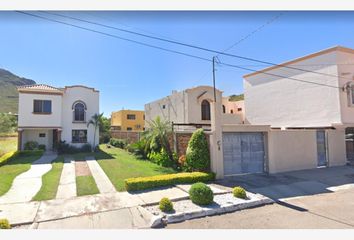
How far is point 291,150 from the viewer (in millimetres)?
14211

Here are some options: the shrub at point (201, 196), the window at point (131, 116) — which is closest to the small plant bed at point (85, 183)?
the shrub at point (201, 196)

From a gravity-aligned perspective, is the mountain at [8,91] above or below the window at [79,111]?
above

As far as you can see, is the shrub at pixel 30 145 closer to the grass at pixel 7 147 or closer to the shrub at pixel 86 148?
the grass at pixel 7 147

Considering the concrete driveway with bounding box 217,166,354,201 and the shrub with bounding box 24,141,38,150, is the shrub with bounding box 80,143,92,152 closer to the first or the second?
the shrub with bounding box 24,141,38,150

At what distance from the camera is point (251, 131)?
13117 millimetres

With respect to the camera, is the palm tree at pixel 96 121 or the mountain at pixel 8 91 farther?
the mountain at pixel 8 91

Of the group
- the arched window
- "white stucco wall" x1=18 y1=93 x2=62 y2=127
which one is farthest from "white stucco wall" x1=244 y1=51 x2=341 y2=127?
"white stucco wall" x1=18 y1=93 x2=62 y2=127

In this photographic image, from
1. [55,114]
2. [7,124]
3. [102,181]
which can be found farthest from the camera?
[7,124]

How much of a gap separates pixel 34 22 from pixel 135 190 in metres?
7.51

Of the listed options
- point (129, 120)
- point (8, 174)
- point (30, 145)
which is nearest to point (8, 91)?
point (129, 120)

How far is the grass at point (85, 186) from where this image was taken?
9.40 metres

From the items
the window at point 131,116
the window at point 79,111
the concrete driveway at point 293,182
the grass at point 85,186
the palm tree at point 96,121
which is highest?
the window at point 131,116

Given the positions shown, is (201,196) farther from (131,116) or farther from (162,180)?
(131,116)

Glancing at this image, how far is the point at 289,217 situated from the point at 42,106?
75.5ft
